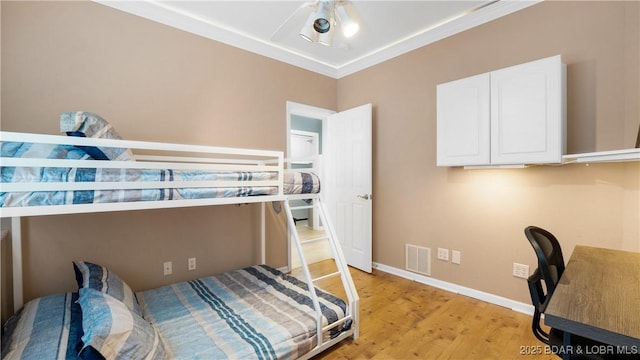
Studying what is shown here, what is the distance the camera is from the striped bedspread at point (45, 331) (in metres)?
1.31

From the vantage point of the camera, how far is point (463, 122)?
244 cm

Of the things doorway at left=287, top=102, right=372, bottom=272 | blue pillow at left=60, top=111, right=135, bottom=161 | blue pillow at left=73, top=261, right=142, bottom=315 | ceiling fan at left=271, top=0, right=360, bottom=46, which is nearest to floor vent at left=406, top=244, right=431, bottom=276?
doorway at left=287, top=102, right=372, bottom=272

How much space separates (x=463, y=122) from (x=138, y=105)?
2.88m

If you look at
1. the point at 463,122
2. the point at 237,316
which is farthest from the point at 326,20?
the point at 237,316

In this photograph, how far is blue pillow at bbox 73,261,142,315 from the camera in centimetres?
166

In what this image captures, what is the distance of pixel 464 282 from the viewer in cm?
267

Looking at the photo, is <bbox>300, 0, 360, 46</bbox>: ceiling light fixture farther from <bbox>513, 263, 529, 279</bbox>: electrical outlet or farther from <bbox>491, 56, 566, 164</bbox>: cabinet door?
<bbox>513, 263, 529, 279</bbox>: electrical outlet

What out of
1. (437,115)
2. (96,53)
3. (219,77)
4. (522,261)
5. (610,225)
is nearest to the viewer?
(610,225)

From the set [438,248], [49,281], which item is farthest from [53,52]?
[438,248]

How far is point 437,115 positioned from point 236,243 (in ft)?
8.03

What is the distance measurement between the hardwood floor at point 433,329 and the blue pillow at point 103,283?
1.32m

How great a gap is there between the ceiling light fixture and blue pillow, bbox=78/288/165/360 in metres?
1.96

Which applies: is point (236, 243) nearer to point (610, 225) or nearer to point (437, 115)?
point (437, 115)

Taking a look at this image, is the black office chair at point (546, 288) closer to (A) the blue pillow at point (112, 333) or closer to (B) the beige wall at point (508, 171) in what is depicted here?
(B) the beige wall at point (508, 171)
